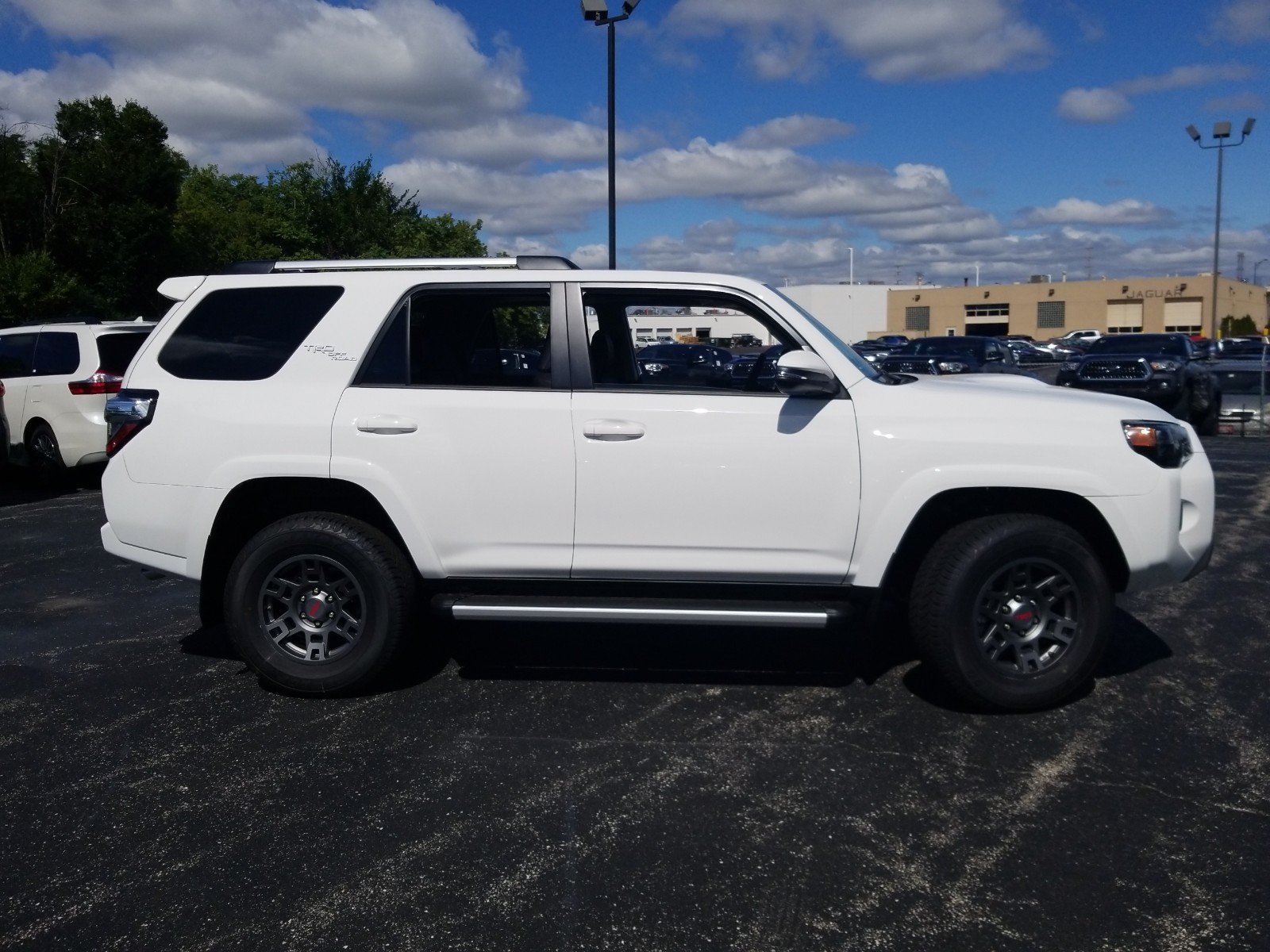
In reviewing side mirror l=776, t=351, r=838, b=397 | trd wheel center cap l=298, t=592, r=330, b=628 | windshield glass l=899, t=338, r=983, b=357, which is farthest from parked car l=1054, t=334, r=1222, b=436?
trd wheel center cap l=298, t=592, r=330, b=628

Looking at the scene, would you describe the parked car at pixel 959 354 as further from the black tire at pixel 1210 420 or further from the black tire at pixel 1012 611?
the black tire at pixel 1012 611

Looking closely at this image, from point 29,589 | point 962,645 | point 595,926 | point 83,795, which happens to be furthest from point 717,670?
point 29,589

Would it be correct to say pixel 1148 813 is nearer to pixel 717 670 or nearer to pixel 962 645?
pixel 962 645

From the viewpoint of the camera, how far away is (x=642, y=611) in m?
4.93

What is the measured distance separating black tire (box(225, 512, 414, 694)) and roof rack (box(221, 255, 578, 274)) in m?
1.19

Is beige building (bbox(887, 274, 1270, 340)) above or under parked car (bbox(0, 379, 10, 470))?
above

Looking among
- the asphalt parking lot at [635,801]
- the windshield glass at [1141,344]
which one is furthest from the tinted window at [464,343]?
the windshield glass at [1141,344]

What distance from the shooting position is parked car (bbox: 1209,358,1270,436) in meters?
19.8

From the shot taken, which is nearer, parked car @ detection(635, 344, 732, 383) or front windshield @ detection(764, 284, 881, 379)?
front windshield @ detection(764, 284, 881, 379)

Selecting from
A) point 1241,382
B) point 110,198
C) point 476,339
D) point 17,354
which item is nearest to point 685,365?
point 476,339

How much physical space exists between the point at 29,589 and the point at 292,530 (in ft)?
12.2

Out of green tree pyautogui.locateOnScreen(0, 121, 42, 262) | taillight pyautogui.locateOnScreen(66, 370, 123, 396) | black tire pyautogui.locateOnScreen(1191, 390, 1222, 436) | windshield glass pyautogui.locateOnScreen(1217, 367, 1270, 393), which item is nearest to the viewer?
taillight pyautogui.locateOnScreen(66, 370, 123, 396)

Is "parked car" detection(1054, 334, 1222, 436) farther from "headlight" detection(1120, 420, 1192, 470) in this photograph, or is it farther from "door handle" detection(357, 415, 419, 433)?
"door handle" detection(357, 415, 419, 433)

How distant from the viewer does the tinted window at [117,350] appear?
1225 cm
